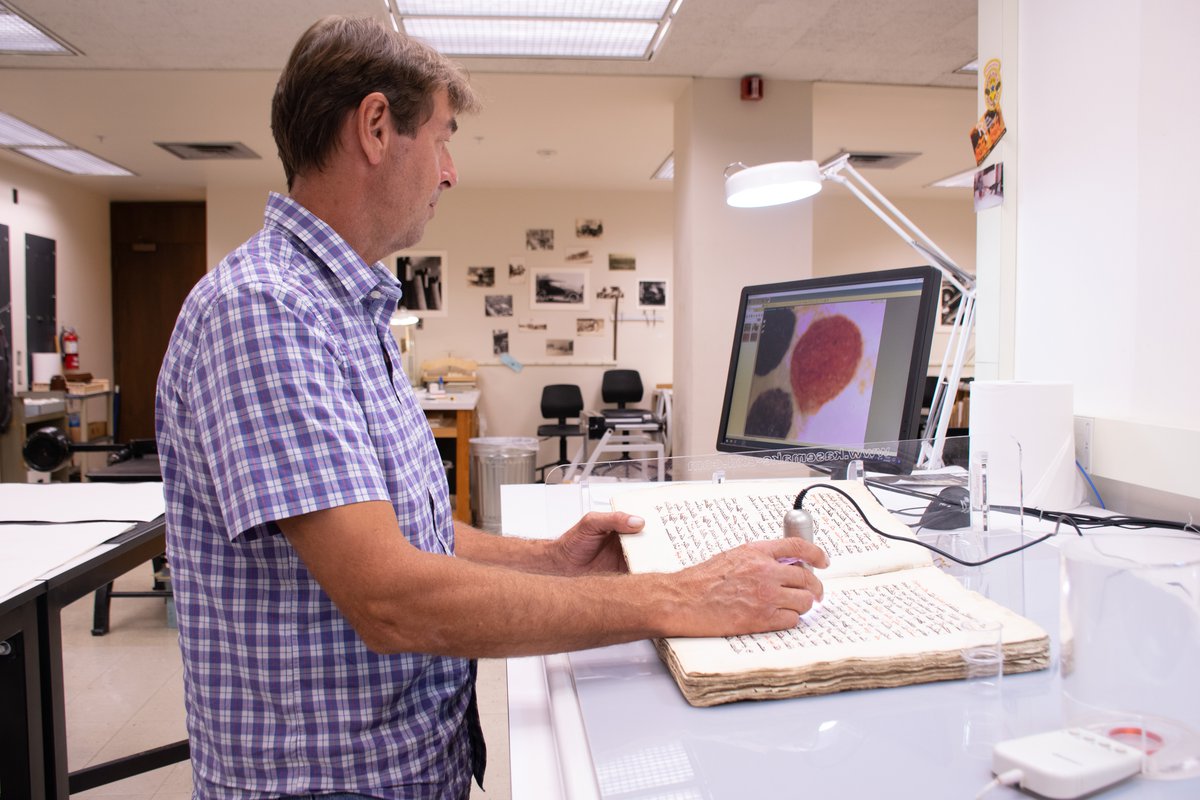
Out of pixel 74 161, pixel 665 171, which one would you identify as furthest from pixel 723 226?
pixel 74 161

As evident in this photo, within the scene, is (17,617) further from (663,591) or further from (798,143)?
(798,143)

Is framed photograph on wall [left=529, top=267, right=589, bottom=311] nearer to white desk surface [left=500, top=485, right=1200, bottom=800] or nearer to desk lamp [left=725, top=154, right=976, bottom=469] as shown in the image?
desk lamp [left=725, top=154, right=976, bottom=469]

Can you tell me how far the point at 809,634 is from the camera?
69 cm

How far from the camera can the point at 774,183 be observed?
1682 mm

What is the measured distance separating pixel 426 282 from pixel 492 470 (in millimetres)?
2522

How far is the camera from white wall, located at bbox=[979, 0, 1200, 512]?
1257mm

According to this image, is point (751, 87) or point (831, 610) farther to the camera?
point (751, 87)

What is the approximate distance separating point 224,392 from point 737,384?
44.5 inches

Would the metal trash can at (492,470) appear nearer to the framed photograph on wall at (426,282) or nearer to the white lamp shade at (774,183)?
the framed photograph on wall at (426,282)

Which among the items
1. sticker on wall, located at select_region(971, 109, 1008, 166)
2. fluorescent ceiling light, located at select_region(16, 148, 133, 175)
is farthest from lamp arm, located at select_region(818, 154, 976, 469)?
fluorescent ceiling light, located at select_region(16, 148, 133, 175)

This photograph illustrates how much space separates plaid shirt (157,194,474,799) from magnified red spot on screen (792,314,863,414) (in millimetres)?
796

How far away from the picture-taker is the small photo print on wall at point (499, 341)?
6902mm

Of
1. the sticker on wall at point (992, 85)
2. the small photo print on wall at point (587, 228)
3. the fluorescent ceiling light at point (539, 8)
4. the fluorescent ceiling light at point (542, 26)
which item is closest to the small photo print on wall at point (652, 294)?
the small photo print on wall at point (587, 228)

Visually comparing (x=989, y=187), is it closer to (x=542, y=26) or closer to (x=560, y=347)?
(x=542, y=26)
